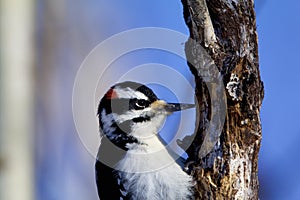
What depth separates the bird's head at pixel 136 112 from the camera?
2.50m

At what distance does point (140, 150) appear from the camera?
246 centimetres

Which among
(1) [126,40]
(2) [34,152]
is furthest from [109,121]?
(2) [34,152]

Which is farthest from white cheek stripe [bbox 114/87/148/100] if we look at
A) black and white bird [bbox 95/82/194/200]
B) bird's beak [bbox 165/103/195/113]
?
bird's beak [bbox 165/103/195/113]

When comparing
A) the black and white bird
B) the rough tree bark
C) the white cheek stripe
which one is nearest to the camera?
the rough tree bark

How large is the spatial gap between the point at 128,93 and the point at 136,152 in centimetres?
29

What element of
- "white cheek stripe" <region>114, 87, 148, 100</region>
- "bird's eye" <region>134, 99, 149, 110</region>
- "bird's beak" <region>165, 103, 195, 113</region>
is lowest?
"bird's beak" <region>165, 103, 195, 113</region>

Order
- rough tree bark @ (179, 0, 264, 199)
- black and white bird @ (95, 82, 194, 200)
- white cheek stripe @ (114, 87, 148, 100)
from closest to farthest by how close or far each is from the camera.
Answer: rough tree bark @ (179, 0, 264, 199)
black and white bird @ (95, 82, 194, 200)
white cheek stripe @ (114, 87, 148, 100)

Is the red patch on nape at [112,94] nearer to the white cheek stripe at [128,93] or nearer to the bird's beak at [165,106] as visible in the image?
the white cheek stripe at [128,93]

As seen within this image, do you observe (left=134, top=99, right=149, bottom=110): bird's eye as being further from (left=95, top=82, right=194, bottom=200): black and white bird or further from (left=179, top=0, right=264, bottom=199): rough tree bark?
(left=179, top=0, right=264, bottom=199): rough tree bark

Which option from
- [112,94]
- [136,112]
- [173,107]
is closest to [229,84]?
[173,107]

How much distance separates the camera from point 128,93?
99.4 inches

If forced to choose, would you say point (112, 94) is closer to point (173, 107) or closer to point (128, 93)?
point (128, 93)

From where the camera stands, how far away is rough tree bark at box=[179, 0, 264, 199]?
6.53 feet

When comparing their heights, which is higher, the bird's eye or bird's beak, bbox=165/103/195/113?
the bird's eye
